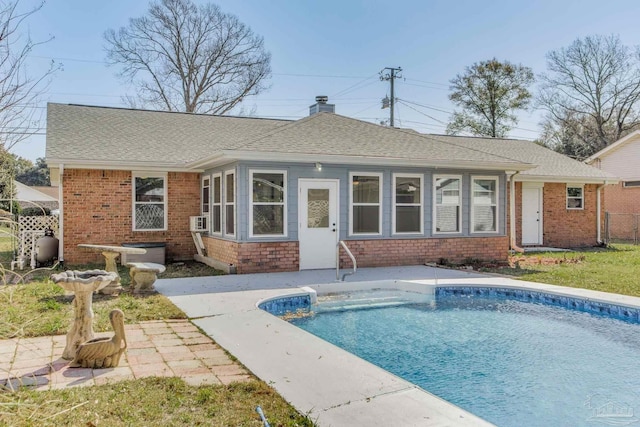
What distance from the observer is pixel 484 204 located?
12.8 meters

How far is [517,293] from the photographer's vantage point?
29.6ft

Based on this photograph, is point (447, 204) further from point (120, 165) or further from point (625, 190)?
point (625, 190)

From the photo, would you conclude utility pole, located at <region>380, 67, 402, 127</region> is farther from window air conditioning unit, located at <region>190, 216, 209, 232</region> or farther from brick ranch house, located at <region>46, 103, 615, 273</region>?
window air conditioning unit, located at <region>190, 216, 209, 232</region>

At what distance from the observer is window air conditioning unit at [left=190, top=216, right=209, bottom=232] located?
503 inches

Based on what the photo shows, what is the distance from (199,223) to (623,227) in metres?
19.0

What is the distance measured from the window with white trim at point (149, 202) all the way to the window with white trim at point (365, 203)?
5110mm

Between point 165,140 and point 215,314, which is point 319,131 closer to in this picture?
point 165,140

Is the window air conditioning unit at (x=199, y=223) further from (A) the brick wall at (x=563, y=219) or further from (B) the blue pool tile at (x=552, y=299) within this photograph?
(A) the brick wall at (x=563, y=219)

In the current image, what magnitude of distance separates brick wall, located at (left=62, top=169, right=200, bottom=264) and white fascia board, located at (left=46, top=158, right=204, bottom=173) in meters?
0.30

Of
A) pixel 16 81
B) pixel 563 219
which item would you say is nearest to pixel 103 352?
pixel 16 81

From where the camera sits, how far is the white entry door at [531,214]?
54.3 ft

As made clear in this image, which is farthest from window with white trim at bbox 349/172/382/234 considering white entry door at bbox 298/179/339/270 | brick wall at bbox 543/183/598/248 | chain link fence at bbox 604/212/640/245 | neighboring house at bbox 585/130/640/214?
neighboring house at bbox 585/130/640/214

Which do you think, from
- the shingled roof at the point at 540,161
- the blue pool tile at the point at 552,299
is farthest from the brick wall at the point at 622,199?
the blue pool tile at the point at 552,299

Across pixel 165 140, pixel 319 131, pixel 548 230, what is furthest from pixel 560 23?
pixel 165 140
